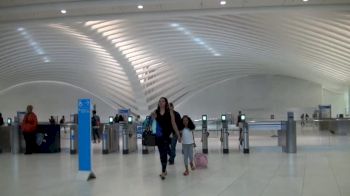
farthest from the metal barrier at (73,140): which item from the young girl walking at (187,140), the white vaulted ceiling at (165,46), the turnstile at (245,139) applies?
the young girl walking at (187,140)

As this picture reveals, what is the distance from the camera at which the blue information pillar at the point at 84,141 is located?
8562 mm

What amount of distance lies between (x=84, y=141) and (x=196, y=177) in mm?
2504

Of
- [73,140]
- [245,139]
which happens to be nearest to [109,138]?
[73,140]

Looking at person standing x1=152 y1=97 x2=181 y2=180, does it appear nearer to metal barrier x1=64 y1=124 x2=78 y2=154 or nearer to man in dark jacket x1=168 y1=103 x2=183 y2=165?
man in dark jacket x1=168 y1=103 x2=183 y2=165

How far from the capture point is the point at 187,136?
31.4 feet

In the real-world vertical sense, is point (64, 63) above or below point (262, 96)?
above

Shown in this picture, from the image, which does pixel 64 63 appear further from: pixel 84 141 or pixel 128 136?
pixel 84 141

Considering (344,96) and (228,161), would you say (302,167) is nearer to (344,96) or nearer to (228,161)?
(228,161)

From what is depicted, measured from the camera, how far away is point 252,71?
4534 cm

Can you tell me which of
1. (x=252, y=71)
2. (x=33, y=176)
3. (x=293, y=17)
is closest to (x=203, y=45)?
(x=293, y=17)

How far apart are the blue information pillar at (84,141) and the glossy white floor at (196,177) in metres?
0.31

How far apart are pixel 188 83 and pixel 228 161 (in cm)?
→ 3475

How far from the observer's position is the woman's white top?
9484mm

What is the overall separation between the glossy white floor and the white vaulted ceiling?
7.12 metres
